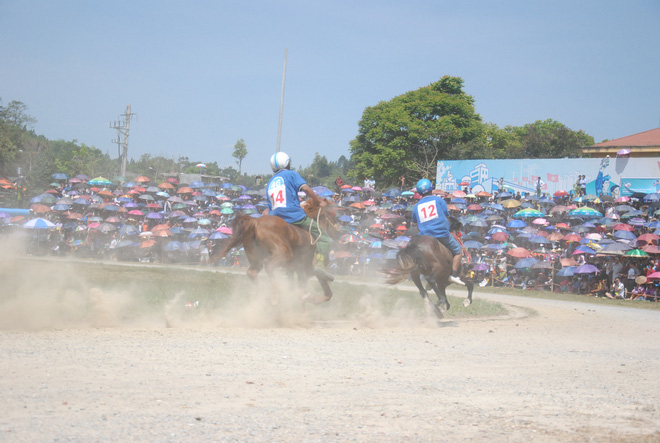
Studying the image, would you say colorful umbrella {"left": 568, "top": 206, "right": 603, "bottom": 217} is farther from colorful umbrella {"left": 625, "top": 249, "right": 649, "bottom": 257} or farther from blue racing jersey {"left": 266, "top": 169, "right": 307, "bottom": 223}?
blue racing jersey {"left": 266, "top": 169, "right": 307, "bottom": 223}

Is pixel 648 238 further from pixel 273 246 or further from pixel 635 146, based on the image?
pixel 635 146

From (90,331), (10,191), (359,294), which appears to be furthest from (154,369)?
(10,191)

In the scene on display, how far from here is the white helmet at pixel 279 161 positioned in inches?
422

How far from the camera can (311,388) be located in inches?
226

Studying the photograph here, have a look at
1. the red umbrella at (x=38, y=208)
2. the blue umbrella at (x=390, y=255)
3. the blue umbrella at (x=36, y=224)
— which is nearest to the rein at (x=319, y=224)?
the blue umbrella at (x=390, y=255)

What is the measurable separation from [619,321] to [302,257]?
8138 millimetres

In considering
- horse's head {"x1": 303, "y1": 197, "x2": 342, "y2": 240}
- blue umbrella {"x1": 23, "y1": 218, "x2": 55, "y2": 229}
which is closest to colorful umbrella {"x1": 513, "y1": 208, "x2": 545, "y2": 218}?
horse's head {"x1": 303, "y1": 197, "x2": 342, "y2": 240}

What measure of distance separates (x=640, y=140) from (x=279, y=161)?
38.5 m

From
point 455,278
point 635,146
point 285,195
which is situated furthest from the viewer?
point 635,146

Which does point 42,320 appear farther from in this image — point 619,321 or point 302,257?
point 619,321

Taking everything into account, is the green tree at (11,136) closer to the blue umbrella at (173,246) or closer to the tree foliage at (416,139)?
the tree foliage at (416,139)

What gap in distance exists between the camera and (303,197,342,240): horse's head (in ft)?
36.1

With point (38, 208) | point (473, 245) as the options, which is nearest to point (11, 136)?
point (38, 208)

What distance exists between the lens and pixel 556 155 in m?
47.3
